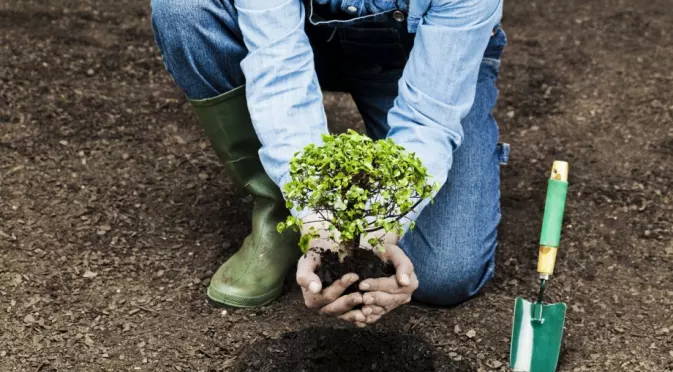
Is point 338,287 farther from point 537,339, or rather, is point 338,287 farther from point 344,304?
point 537,339

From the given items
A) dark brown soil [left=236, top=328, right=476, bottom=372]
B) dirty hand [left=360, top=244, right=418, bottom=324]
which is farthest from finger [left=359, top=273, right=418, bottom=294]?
dark brown soil [left=236, top=328, right=476, bottom=372]

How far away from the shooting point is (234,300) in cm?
239

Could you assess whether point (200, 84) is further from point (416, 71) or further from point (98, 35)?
point (98, 35)

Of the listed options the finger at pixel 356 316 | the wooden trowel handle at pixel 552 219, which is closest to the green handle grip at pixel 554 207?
the wooden trowel handle at pixel 552 219

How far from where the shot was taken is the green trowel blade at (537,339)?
2.12 m

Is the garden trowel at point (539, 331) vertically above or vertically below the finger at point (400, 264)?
below

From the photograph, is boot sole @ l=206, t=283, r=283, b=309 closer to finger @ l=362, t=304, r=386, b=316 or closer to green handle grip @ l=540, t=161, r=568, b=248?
finger @ l=362, t=304, r=386, b=316

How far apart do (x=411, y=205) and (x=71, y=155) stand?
160 cm

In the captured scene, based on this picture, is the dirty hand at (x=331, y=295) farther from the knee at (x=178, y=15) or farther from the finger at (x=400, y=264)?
the knee at (x=178, y=15)

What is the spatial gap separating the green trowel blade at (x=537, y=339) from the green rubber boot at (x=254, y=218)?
2.23 feet

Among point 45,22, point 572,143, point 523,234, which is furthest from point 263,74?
point 45,22

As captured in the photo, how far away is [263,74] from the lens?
7.01 feet

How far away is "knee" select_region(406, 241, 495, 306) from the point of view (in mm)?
2385

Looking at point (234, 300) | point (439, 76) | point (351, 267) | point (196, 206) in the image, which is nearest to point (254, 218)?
point (234, 300)
